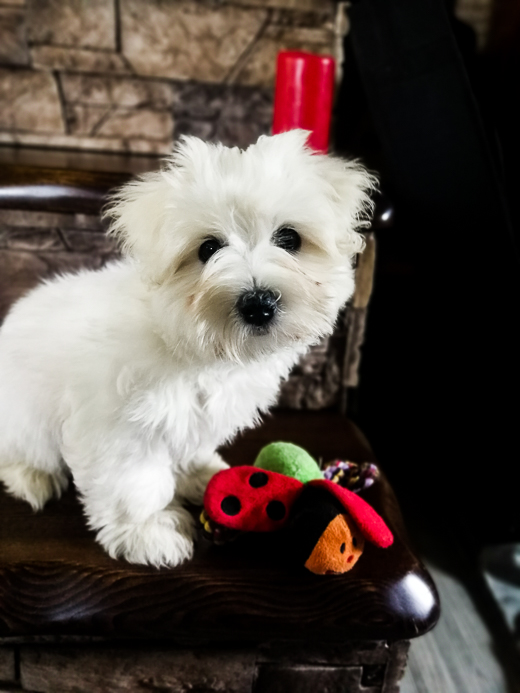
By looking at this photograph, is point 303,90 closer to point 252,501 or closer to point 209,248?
point 209,248

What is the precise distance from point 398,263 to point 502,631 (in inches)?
43.3

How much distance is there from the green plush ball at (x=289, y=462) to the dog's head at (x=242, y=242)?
29 centimetres

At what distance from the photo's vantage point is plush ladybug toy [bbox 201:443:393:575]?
935 millimetres

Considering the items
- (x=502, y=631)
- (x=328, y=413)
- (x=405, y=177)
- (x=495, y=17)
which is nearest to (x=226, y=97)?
(x=405, y=177)

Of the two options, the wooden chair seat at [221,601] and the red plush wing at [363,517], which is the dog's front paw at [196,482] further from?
the red plush wing at [363,517]

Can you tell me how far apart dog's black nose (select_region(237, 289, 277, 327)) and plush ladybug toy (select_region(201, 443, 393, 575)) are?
319mm

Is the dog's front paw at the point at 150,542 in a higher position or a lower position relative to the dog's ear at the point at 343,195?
lower

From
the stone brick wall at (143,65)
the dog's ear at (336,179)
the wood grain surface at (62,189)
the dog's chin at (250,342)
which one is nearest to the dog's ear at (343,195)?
the dog's ear at (336,179)

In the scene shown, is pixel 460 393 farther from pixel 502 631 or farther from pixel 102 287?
pixel 102 287

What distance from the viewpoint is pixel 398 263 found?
6.28 feet

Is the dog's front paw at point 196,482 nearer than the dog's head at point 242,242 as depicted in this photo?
No

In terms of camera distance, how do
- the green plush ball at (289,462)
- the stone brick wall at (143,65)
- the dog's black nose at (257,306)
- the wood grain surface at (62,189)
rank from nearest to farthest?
the dog's black nose at (257,306) → the green plush ball at (289,462) → the wood grain surface at (62,189) → the stone brick wall at (143,65)

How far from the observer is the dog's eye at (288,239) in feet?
2.91

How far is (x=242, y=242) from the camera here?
33.6 inches
